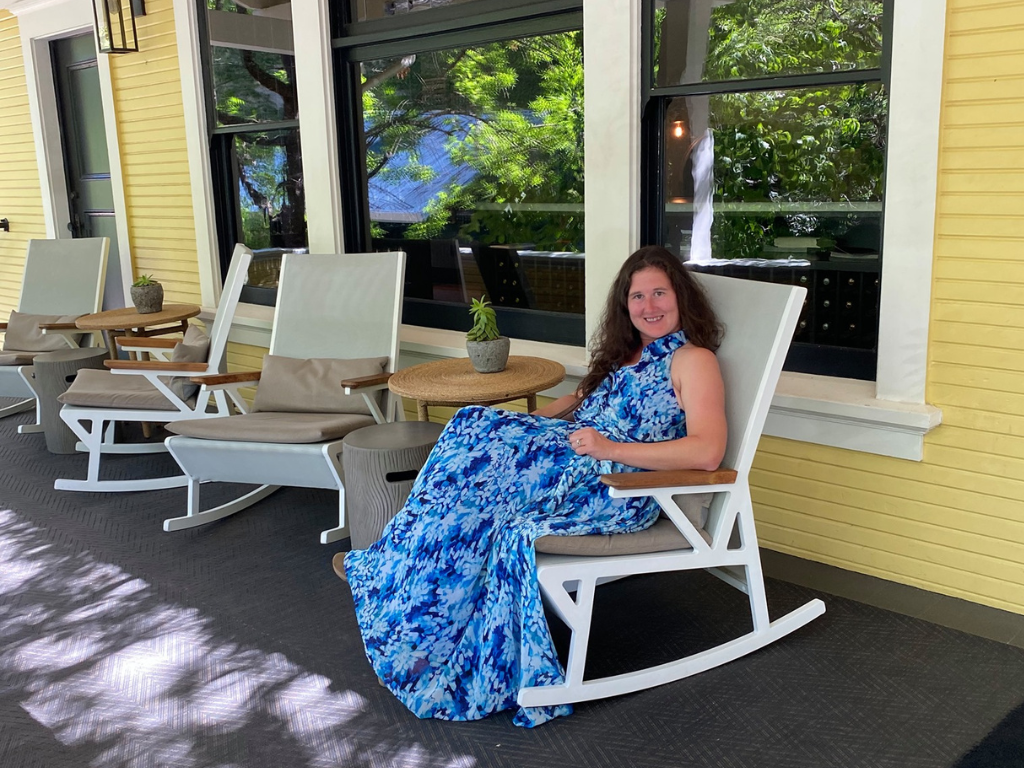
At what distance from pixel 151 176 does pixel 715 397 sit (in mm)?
4630

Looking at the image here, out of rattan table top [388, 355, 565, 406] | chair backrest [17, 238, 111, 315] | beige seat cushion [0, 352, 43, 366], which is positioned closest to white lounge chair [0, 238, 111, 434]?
chair backrest [17, 238, 111, 315]

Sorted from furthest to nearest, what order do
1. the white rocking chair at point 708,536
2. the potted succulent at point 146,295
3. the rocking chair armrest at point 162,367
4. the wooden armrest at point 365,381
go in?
the potted succulent at point 146,295, the rocking chair armrest at point 162,367, the wooden armrest at point 365,381, the white rocking chair at point 708,536

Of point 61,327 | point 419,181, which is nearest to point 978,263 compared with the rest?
point 419,181

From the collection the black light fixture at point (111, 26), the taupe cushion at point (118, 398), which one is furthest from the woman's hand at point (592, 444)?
the black light fixture at point (111, 26)

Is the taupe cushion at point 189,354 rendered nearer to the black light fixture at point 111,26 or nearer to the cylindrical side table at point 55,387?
the cylindrical side table at point 55,387

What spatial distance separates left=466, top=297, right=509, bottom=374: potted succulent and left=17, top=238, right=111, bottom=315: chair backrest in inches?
129

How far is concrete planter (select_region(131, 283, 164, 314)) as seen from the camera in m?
5.13

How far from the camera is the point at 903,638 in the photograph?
2.78 m

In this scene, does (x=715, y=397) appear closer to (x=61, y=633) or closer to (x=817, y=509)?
(x=817, y=509)

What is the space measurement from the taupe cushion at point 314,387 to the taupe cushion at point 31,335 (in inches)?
85.5

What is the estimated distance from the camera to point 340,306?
4242mm

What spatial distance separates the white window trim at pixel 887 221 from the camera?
275 centimetres

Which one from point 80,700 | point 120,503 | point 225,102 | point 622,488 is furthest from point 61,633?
point 225,102

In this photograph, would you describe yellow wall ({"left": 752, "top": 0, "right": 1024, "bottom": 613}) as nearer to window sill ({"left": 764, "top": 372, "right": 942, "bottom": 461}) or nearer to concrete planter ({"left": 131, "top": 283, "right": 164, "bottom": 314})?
window sill ({"left": 764, "top": 372, "right": 942, "bottom": 461})
